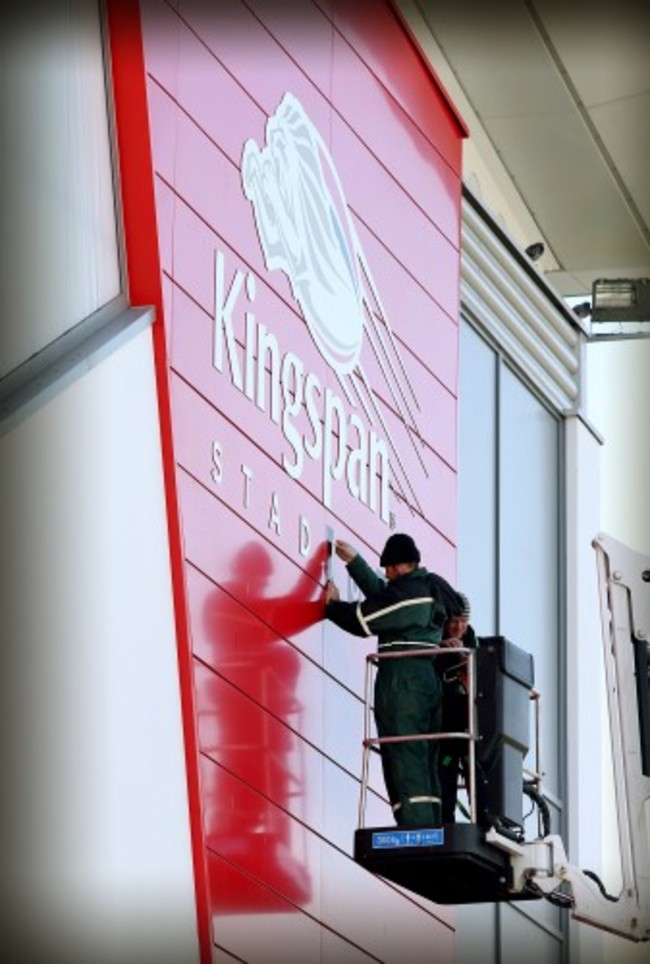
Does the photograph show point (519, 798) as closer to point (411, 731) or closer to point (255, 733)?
point (411, 731)

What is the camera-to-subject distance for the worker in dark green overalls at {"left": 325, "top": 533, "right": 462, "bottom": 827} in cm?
1373

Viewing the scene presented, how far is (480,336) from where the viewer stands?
63.2 feet

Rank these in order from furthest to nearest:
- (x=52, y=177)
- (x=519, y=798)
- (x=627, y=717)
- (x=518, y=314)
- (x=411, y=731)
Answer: (x=518, y=314), (x=627, y=717), (x=519, y=798), (x=411, y=731), (x=52, y=177)

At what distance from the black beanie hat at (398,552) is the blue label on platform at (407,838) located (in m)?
1.36

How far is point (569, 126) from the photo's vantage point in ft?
76.1

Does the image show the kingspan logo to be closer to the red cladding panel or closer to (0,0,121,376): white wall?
the red cladding panel

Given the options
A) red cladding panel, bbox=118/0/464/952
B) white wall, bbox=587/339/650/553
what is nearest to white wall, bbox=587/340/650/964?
white wall, bbox=587/339/650/553

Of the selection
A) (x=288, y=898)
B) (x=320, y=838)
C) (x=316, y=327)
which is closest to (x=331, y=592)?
(x=320, y=838)

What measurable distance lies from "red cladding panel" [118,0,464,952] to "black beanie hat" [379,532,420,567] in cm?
36

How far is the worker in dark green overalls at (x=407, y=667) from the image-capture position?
1373cm

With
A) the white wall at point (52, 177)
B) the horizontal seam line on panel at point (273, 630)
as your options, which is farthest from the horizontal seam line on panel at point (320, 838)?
the white wall at point (52, 177)

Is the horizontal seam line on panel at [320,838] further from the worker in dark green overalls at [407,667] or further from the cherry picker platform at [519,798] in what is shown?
the worker in dark green overalls at [407,667]

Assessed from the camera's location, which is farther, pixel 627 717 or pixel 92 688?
pixel 627 717

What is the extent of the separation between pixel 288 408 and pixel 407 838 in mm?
2084
